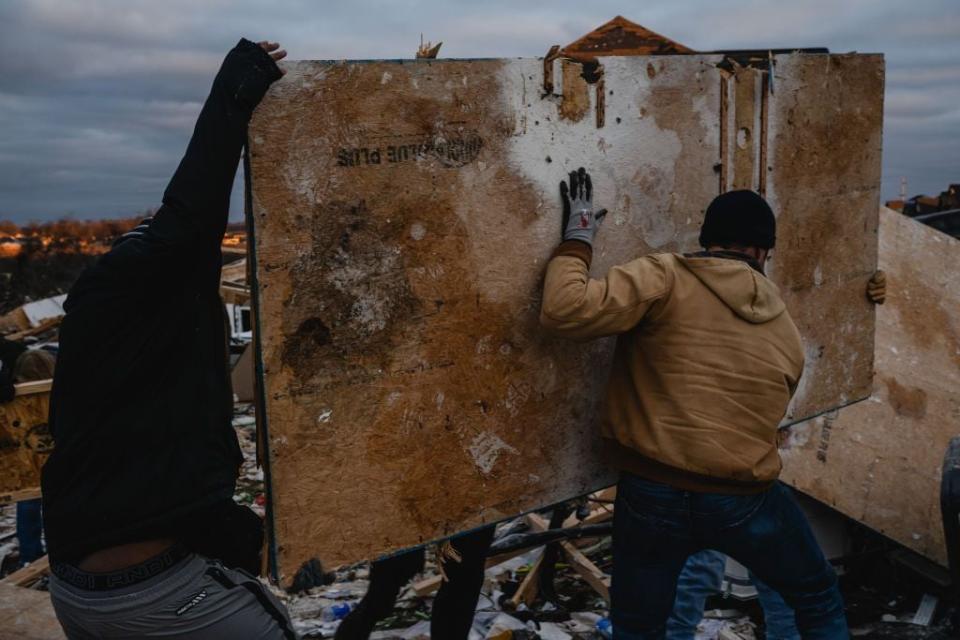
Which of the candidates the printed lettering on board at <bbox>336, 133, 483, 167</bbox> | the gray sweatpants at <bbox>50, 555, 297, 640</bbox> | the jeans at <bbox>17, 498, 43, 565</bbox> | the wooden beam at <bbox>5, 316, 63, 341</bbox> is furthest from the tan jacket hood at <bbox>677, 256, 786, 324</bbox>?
the wooden beam at <bbox>5, 316, 63, 341</bbox>

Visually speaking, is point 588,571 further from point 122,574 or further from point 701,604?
point 122,574

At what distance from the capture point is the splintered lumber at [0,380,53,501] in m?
4.50

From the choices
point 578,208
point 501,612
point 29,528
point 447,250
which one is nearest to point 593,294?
point 578,208

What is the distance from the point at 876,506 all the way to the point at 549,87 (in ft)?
9.24

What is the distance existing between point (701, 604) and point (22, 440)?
3776 mm

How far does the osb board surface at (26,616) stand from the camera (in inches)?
128

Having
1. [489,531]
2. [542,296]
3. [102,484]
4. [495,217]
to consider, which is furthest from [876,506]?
[102,484]

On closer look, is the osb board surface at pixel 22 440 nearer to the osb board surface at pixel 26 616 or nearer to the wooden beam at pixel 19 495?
the wooden beam at pixel 19 495

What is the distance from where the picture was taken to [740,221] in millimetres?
2418

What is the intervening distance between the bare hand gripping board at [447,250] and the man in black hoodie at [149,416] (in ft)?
0.38

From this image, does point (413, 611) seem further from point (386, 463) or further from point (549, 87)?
point (549, 87)

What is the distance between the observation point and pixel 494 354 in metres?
2.29

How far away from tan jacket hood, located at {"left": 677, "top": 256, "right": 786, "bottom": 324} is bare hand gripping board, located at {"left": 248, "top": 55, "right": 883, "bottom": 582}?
26 centimetres

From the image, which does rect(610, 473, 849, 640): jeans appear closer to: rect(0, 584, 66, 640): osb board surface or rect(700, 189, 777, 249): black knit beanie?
rect(700, 189, 777, 249): black knit beanie
